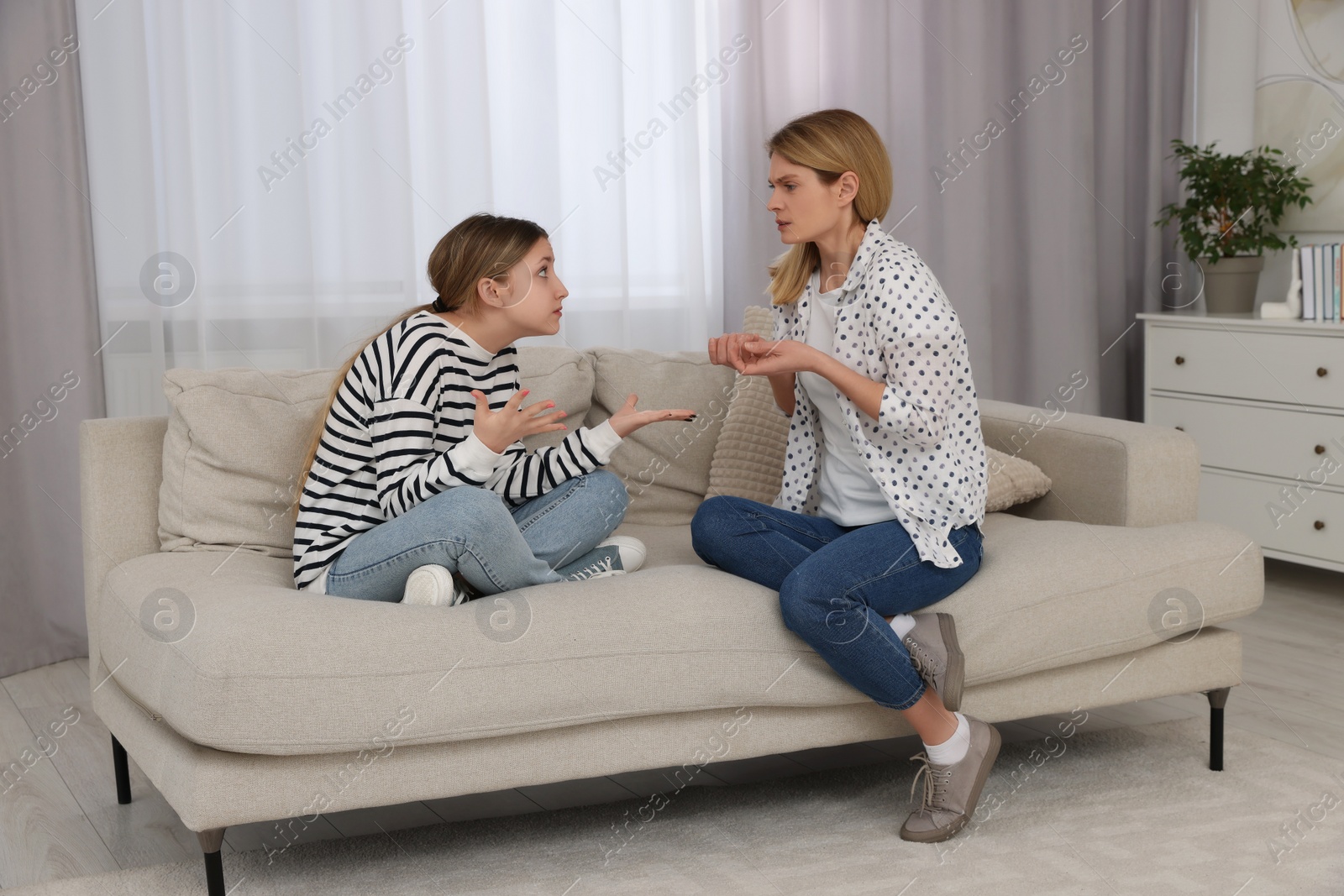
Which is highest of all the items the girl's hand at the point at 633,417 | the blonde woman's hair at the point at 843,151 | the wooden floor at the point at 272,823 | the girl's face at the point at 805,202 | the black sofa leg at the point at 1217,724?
the blonde woman's hair at the point at 843,151

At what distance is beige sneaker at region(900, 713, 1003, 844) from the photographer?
1793 millimetres

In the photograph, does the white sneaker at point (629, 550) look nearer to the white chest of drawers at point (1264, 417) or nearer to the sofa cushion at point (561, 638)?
the sofa cushion at point (561, 638)

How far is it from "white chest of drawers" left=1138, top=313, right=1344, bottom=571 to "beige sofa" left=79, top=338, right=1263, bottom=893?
3.54 feet

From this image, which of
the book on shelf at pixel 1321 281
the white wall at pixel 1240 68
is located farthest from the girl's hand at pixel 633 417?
the white wall at pixel 1240 68

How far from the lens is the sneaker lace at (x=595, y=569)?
1.92 meters

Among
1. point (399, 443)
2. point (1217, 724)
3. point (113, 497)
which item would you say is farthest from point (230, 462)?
point (1217, 724)

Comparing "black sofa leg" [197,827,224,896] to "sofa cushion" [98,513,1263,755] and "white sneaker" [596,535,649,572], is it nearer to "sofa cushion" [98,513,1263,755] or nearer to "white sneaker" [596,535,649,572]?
"sofa cushion" [98,513,1263,755]

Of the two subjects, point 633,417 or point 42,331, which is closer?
point 633,417

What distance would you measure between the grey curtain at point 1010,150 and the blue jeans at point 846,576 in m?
1.55

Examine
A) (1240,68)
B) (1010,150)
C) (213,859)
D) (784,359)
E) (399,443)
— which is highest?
(1240,68)

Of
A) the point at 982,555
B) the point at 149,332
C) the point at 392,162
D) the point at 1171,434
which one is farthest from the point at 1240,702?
the point at 149,332

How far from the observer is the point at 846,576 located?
1.74 m

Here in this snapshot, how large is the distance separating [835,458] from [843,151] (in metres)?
0.46

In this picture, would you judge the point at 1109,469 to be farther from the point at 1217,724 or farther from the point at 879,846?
the point at 879,846
